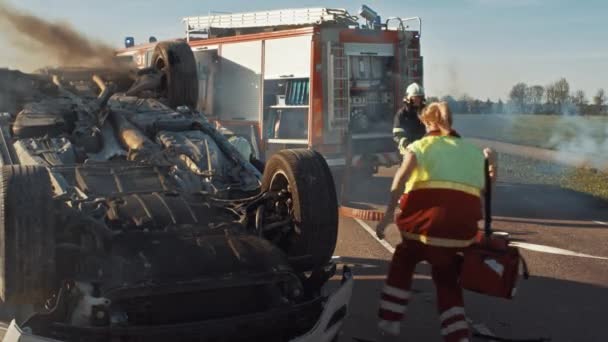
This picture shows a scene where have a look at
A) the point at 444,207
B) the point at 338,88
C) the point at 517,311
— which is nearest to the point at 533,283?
the point at 517,311

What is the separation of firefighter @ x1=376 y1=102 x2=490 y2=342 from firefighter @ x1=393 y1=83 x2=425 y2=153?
317 centimetres

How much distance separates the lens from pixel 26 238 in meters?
3.88

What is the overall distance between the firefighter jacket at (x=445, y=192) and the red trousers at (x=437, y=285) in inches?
4.1

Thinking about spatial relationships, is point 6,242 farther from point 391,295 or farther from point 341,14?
point 341,14

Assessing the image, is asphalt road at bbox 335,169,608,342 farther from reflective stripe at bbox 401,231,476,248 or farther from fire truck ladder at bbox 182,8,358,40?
fire truck ladder at bbox 182,8,358,40

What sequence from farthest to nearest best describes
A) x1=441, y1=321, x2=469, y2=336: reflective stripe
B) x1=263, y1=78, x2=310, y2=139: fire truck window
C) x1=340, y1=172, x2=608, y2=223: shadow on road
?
x1=263, y1=78, x2=310, y2=139: fire truck window, x1=340, y1=172, x2=608, y2=223: shadow on road, x1=441, y1=321, x2=469, y2=336: reflective stripe

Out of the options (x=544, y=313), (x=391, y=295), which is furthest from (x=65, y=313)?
(x=544, y=313)

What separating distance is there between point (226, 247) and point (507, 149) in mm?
18739

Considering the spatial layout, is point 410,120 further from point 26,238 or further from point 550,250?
point 26,238

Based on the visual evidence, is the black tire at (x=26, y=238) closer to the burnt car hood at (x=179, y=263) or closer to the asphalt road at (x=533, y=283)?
the burnt car hood at (x=179, y=263)

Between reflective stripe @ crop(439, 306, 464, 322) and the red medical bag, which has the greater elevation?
the red medical bag

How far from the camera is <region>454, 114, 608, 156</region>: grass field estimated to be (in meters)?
19.1

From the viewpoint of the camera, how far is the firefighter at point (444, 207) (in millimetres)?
4566

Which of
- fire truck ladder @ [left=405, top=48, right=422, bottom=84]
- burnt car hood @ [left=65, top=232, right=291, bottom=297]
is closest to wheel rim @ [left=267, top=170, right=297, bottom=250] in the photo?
burnt car hood @ [left=65, top=232, right=291, bottom=297]
